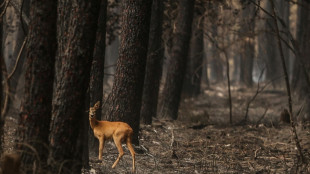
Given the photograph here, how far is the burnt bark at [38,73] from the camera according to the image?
5.34 m

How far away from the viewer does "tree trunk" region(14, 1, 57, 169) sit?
5.34m

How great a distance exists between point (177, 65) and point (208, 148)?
4646 millimetres

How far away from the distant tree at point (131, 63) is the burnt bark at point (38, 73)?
4401 mm

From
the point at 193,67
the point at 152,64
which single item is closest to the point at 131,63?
the point at 152,64

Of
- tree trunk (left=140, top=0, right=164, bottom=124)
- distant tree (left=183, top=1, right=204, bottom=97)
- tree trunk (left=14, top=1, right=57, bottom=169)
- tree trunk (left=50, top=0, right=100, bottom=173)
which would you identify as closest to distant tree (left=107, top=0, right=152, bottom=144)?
tree trunk (left=140, top=0, right=164, bottom=124)

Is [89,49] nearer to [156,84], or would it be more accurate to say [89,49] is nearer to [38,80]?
[38,80]

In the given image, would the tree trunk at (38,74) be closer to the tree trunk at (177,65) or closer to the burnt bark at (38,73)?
the burnt bark at (38,73)

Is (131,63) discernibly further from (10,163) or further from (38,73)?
(10,163)

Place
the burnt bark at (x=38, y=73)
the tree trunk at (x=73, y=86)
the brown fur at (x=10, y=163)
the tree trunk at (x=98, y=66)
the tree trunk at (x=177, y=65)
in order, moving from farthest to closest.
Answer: the tree trunk at (x=177, y=65) < the tree trunk at (x=98, y=66) < the tree trunk at (x=73, y=86) < the burnt bark at (x=38, y=73) < the brown fur at (x=10, y=163)

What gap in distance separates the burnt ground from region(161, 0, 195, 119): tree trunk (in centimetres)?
52

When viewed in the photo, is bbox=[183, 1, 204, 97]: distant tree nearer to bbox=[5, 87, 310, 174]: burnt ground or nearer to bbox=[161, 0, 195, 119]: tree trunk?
bbox=[5, 87, 310, 174]: burnt ground

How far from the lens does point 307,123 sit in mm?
13633

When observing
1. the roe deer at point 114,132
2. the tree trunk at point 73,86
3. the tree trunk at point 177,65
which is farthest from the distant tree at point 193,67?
the tree trunk at point 73,86

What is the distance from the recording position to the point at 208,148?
35.2 ft
